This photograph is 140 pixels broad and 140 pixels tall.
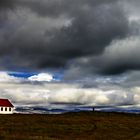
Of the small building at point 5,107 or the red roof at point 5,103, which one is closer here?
the small building at point 5,107

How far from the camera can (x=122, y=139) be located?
193 feet

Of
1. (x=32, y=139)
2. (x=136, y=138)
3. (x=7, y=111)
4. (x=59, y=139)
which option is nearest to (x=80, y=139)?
(x=59, y=139)

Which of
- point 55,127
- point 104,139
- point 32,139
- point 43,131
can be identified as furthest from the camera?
point 55,127

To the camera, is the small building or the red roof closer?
the small building

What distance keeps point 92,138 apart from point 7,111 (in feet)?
296

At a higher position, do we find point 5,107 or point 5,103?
point 5,103

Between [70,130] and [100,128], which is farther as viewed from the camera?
[100,128]

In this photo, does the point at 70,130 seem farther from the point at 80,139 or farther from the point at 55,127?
the point at 80,139

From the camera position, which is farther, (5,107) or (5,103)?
(5,103)

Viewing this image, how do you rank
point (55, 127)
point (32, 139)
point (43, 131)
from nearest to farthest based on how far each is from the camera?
1. point (32, 139)
2. point (43, 131)
3. point (55, 127)

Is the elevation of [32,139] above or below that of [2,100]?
below

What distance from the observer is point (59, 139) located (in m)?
53.5

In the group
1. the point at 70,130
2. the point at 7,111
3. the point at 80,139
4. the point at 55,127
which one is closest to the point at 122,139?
the point at 80,139

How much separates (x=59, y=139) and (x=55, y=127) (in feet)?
66.7
